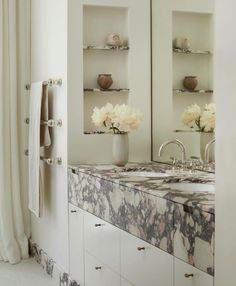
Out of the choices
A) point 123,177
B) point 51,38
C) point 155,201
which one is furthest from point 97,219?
point 51,38

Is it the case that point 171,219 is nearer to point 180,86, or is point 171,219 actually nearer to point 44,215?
point 180,86

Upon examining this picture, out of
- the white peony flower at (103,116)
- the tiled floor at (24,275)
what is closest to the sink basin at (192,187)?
the white peony flower at (103,116)

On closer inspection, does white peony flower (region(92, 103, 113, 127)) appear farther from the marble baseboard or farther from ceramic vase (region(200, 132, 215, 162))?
the marble baseboard

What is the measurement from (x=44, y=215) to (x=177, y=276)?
7.04 ft

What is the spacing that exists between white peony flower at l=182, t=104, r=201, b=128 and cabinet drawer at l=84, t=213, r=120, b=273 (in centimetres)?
81

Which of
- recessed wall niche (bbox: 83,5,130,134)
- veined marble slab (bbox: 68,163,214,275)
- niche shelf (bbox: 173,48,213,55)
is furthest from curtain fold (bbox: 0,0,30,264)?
niche shelf (bbox: 173,48,213,55)

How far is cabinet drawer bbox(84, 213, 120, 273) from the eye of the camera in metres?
2.69

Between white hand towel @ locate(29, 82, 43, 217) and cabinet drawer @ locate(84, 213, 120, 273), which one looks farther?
white hand towel @ locate(29, 82, 43, 217)

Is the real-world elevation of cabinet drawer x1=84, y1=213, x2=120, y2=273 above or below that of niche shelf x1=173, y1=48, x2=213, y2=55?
below

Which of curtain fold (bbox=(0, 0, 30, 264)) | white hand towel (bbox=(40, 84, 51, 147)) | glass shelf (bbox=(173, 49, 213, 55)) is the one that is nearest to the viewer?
glass shelf (bbox=(173, 49, 213, 55))

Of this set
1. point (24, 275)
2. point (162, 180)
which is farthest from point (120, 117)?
point (24, 275)

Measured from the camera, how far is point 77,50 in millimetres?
3504

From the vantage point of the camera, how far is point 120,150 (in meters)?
3.39

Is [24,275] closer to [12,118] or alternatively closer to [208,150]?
[12,118]
